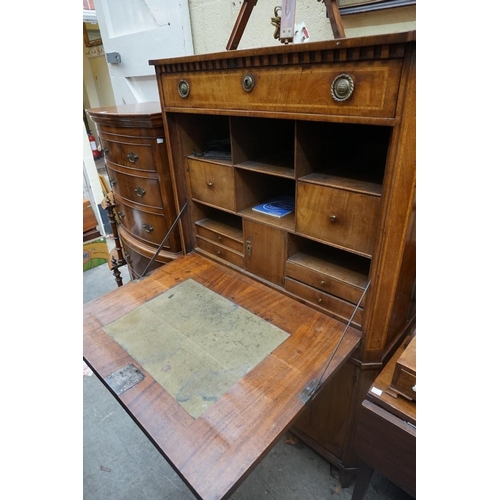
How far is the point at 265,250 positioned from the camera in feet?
3.64

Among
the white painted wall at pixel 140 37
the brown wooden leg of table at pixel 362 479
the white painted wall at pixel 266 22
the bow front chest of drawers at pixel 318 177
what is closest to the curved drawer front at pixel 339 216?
the bow front chest of drawers at pixel 318 177

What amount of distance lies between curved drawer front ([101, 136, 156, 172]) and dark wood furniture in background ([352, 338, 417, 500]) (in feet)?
3.96

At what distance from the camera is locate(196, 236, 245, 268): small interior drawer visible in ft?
4.05

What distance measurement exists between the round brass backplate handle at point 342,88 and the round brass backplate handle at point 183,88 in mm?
523

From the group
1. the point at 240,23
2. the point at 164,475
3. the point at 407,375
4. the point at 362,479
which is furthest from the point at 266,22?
the point at 164,475

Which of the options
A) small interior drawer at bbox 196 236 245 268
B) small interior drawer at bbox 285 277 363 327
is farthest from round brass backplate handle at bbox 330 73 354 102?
small interior drawer at bbox 196 236 245 268

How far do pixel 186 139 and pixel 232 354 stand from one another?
0.83 meters

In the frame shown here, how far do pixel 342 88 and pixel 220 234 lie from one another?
721 mm

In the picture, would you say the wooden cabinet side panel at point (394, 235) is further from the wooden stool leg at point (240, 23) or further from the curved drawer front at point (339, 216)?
the wooden stool leg at point (240, 23)

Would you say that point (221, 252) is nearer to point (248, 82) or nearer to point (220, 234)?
point (220, 234)

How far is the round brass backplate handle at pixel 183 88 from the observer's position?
3.40 feet

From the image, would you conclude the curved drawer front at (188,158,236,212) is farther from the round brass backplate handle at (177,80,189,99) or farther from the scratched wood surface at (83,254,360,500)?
the scratched wood surface at (83,254,360,500)

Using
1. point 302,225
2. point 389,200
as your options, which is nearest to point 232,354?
point 302,225
